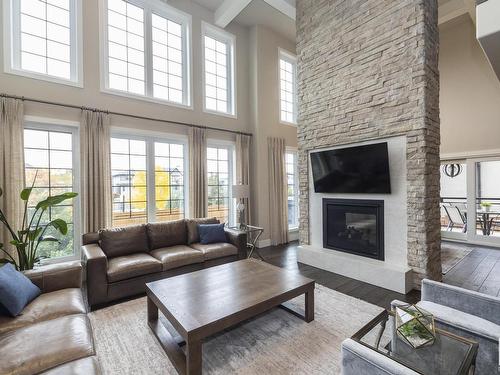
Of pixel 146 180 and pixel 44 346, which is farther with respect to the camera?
pixel 146 180

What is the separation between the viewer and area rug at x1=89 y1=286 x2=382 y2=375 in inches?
78.5

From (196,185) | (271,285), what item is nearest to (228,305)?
(271,285)

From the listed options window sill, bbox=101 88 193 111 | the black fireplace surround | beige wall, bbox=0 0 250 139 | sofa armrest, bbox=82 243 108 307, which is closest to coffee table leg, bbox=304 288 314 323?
the black fireplace surround

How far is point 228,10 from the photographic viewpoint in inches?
194

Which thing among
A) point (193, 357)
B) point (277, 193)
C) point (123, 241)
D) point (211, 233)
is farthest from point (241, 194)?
point (193, 357)

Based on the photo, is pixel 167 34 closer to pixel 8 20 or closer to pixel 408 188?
pixel 8 20

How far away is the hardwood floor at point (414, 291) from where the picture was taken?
3264 mm

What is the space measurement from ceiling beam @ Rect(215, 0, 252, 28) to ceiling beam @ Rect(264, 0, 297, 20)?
508mm

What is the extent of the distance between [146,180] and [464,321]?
4642 mm

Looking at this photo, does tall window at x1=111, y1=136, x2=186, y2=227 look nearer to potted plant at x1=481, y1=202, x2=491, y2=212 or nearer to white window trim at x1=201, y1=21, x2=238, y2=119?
white window trim at x1=201, y1=21, x2=238, y2=119

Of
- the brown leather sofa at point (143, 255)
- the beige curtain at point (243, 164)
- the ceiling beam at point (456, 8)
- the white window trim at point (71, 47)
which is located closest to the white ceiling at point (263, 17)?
the white window trim at point (71, 47)

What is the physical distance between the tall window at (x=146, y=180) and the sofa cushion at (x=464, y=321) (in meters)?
4.24

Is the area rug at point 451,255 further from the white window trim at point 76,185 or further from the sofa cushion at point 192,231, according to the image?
the white window trim at point 76,185

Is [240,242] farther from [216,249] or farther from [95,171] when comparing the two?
[95,171]
